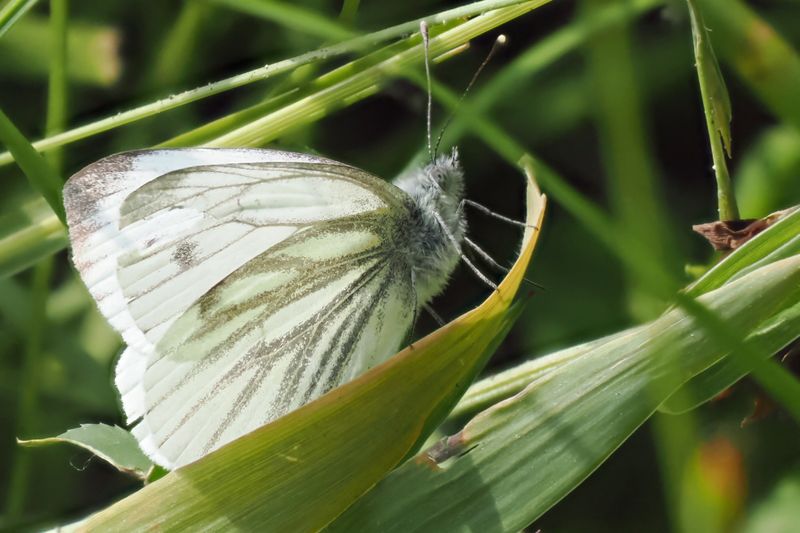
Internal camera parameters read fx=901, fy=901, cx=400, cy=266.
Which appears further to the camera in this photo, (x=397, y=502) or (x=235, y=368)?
(x=235, y=368)

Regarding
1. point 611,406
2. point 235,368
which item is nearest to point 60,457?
point 235,368

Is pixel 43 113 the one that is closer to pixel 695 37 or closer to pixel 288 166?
pixel 288 166

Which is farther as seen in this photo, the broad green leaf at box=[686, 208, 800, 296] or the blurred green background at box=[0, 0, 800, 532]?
the blurred green background at box=[0, 0, 800, 532]

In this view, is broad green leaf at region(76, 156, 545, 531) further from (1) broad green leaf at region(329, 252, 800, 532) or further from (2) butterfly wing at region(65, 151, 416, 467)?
(2) butterfly wing at region(65, 151, 416, 467)

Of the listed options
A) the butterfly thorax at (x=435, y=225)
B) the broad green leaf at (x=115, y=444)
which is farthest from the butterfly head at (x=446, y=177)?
the broad green leaf at (x=115, y=444)

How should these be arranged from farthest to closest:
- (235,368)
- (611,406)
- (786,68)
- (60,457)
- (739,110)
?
(739,110), (60,457), (235,368), (611,406), (786,68)

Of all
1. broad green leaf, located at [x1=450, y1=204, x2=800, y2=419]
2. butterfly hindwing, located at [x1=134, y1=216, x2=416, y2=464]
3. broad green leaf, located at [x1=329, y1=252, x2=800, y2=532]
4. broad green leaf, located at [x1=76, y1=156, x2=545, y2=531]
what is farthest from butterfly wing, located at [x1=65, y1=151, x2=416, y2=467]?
broad green leaf, located at [x1=450, y1=204, x2=800, y2=419]

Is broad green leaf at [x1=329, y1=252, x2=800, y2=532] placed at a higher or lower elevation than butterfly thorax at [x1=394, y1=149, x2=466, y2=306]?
lower
